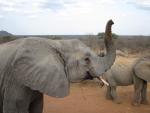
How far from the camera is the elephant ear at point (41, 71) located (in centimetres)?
450

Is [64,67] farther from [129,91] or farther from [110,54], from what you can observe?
[129,91]

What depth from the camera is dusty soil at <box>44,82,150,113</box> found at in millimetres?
10031

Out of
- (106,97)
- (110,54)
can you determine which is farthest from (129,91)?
(110,54)

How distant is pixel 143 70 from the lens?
10656 mm

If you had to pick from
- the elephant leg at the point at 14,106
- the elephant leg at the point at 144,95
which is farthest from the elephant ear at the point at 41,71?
the elephant leg at the point at 144,95

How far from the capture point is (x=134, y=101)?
35.6 ft

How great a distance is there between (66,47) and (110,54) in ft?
1.83

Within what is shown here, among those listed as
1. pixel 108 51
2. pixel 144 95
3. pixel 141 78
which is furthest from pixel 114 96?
pixel 108 51

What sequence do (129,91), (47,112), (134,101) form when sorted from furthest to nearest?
1. (129,91)
2. (134,101)
3. (47,112)

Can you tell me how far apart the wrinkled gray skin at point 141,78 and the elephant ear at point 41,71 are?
6.29 m

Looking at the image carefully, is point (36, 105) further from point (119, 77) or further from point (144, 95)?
point (144, 95)

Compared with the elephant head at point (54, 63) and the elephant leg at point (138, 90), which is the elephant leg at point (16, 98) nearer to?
the elephant head at point (54, 63)

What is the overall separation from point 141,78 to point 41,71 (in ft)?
21.7

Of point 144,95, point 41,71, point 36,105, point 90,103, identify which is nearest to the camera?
point 41,71
